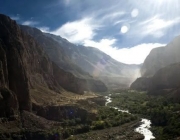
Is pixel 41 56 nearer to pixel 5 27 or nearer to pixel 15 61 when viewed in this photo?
pixel 5 27

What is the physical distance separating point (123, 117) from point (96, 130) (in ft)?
52.9

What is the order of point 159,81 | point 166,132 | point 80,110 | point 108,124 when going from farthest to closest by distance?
point 159,81 < point 80,110 < point 108,124 < point 166,132

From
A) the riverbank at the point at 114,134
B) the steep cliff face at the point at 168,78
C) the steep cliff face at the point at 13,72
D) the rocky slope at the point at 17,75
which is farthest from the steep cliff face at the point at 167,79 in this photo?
the steep cliff face at the point at 13,72

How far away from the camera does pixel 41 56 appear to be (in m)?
113

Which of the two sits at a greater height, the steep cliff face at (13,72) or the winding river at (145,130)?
the steep cliff face at (13,72)

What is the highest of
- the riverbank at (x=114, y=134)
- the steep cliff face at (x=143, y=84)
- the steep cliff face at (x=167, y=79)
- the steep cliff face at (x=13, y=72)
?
the steep cliff face at (x=143, y=84)

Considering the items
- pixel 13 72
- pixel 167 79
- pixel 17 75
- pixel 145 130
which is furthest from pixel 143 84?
pixel 13 72

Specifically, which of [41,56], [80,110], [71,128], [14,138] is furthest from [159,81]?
[14,138]

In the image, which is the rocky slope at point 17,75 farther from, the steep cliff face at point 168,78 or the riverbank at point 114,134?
the steep cliff face at point 168,78

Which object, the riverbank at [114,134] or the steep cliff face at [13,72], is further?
the steep cliff face at [13,72]

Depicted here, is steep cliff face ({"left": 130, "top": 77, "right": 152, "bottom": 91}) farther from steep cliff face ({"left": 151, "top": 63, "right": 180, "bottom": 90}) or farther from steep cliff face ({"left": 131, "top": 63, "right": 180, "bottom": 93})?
steep cliff face ({"left": 151, "top": 63, "right": 180, "bottom": 90})

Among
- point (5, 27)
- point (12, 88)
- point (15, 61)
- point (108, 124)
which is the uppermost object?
point (5, 27)

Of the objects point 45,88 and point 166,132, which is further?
point 45,88

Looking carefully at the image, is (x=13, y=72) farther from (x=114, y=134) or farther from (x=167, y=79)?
(x=167, y=79)
